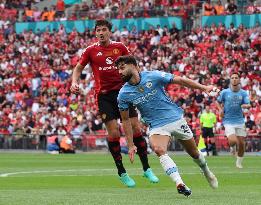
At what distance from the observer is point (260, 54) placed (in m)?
40.7

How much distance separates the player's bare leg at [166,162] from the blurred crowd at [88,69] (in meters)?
23.2

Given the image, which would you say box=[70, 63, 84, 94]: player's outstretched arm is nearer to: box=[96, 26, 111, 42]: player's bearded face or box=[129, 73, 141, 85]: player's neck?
box=[96, 26, 111, 42]: player's bearded face

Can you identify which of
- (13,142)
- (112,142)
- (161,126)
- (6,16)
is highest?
(161,126)

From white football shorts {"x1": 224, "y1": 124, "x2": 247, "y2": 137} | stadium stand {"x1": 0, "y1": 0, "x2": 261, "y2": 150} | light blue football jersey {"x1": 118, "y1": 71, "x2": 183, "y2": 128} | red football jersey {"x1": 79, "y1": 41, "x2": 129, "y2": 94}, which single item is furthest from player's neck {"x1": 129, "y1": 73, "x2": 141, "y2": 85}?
stadium stand {"x1": 0, "y1": 0, "x2": 261, "y2": 150}

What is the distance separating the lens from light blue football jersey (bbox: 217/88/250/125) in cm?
2497

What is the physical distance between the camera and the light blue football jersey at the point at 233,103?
2497 cm

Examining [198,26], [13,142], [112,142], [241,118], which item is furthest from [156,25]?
[112,142]

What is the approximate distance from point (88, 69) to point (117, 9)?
16.3ft

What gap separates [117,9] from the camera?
49406mm

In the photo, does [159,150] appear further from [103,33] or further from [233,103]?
[233,103]

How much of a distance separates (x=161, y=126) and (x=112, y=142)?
2.90 metres

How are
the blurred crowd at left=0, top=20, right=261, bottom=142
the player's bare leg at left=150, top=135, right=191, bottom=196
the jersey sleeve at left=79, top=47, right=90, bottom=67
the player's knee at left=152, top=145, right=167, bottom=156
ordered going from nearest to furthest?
the player's bare leg at left=150, top=135, right=191, bottom=196 → the player's knee at left=152, top=145, right=167, bottom=156 → the jersey sleeve at left=79, top=47, right=90, bottom=67 → the blurred crowd at left=0, top=20, right=261, bottom=142

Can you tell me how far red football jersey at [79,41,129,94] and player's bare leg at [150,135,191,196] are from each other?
119 inches

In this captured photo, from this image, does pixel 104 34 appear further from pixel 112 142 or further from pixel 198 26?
pixel 198 26
